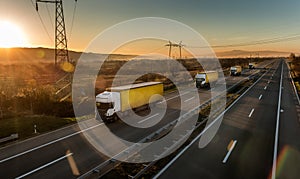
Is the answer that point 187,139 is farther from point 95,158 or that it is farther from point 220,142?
point 95,158

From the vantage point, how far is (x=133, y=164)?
443 inches

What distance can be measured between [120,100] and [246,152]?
11271 mm

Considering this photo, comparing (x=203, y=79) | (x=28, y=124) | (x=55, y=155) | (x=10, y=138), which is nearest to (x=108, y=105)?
(x=55, y=155)

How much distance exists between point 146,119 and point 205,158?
8.90 m

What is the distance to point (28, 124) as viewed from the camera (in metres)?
18.1

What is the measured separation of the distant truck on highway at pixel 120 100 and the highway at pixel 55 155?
1.78 metres

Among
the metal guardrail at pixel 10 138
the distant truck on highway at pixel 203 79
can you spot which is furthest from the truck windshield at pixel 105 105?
the distant truck on highway at pixel 203 79

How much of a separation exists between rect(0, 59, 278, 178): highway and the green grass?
1.23 meters

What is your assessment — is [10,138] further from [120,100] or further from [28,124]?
[120,100]

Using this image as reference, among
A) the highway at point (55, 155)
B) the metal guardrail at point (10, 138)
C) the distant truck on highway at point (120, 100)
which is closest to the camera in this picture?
the highway at point (55, 155)

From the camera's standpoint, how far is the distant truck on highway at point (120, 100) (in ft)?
61.8

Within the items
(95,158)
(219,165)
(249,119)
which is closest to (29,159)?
(95,158)

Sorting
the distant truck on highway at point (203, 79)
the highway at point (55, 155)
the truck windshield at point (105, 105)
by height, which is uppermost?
the distant truck on highway at point (203, 79)

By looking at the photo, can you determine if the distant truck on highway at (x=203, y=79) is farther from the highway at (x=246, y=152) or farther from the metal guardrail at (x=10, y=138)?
the metal guardrail at (x=10, y=138)
